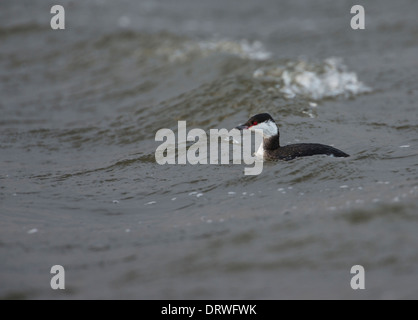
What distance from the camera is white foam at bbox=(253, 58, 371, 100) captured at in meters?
13.3

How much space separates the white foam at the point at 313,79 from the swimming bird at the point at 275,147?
12.3 ft

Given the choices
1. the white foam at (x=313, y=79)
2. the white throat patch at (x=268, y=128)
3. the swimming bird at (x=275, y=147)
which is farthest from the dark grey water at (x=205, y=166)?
the white throat patch at (x=268, y=128)

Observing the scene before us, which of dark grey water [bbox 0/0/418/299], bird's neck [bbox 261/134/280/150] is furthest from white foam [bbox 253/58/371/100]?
bird's neck [bbox 261/134/280/150]

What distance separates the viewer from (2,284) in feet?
20.2

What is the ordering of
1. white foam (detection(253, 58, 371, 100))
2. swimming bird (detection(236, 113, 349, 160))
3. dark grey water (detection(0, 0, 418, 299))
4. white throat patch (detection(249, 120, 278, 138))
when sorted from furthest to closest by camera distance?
white foam (detection(253, 58, 371, 100)) → white throat patch (detection(249, 120, 278, 138)) → swimming bird (detection(236, 113, 349, 160)) → dark grey water (detection(0, 0, 418, 299))

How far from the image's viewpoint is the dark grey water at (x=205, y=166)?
20.0ft

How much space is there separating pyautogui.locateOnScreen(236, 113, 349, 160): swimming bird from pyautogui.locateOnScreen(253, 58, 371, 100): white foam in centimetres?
376

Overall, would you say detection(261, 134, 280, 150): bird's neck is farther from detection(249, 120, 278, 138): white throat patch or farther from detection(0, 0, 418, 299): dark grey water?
detection(0, 0, 418, 299): dark grey water

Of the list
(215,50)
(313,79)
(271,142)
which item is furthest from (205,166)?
(215,50)

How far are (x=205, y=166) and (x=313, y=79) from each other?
5.73 m

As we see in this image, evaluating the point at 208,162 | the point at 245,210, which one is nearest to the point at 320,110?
the point at 208,162

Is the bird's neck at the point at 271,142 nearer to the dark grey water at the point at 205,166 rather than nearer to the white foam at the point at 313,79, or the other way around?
the dark grey water at the point at 205,166

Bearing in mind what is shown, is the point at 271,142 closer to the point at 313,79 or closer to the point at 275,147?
the point at 275,147

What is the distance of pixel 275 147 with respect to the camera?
9.23 meters
